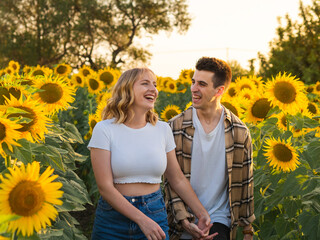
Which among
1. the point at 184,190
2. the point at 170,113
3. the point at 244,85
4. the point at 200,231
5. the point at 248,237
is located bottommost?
the point at 248,237

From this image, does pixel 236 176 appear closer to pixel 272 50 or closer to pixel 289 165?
pixel 289 165

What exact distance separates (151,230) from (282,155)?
115 centimetres

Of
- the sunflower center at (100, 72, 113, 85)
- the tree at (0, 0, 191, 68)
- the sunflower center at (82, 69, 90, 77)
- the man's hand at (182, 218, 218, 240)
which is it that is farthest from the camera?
the tree at (0, 0, 191, 68)

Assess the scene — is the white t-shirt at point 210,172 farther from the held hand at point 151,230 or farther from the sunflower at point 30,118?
the sunflower at point 30,118

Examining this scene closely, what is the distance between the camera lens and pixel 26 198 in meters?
1.27

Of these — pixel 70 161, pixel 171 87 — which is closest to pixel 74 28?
pixel 171 87

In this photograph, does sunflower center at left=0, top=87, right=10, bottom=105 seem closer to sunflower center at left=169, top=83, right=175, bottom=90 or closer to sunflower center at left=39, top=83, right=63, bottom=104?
sunflower center at left=39, top=83, right=63, bottom=104

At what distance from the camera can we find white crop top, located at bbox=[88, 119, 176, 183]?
251 cm

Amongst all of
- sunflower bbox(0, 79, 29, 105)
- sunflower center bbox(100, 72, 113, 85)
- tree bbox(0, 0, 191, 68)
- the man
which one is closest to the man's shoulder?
the man

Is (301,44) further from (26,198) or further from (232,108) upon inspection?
(26,198)

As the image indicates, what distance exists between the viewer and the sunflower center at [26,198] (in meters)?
1.25

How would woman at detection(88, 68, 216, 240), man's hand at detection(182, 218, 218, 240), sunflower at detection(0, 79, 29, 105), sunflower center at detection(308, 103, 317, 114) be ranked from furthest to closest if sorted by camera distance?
sunflower center at detection(308, 103, 317, 114) → man's hand at detection(182, 218, 218, 240) → woman at detection(88, 68, 216, 240) → sunflower at detection(0, 79, 29, 105)

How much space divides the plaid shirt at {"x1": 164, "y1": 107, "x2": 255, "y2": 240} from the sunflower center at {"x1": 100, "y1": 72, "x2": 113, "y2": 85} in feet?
11.3

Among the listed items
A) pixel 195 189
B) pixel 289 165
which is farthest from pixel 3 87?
pixel 289 165
